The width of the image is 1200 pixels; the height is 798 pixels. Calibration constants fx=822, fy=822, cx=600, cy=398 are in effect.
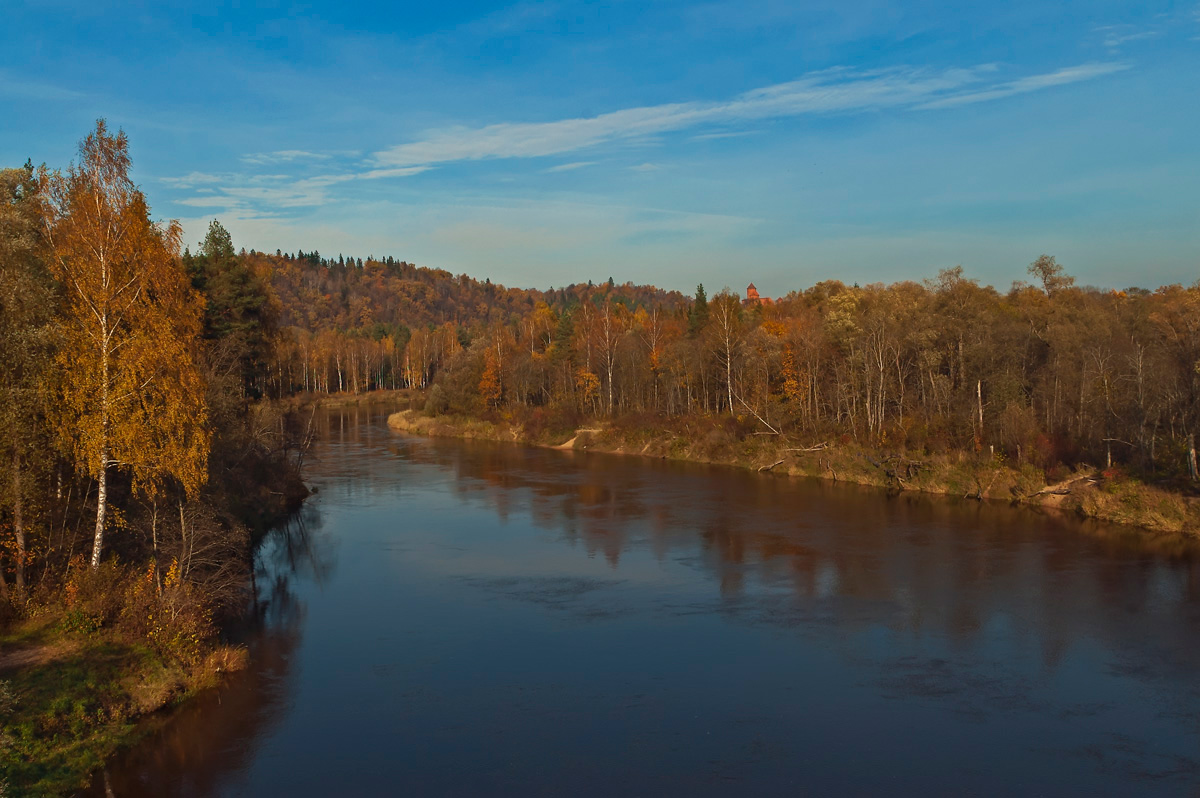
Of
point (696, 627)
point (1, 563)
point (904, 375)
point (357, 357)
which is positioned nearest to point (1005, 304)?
point (904, 375)

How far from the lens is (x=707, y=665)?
15883 mm

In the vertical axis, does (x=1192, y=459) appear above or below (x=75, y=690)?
above

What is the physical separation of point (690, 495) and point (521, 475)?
10492 mm

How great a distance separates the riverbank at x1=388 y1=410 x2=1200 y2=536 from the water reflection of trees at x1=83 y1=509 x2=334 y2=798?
2474 cm

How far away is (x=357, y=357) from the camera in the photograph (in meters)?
99.4

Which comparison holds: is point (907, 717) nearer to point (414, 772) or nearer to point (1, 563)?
point (414, 772)

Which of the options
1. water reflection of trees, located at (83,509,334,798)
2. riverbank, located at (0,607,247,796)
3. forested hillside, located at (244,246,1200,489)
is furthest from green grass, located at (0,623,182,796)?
forested hillside, located at (244,246,1200,489)

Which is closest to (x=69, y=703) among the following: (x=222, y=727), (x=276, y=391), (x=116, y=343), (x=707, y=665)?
(x=222, y=727)

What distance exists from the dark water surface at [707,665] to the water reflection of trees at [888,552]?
12cm

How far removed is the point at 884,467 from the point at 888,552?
12259 mm

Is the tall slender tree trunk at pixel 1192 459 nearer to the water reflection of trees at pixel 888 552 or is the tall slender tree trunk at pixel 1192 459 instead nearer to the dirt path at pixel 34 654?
the water reflection of trees at pixel 888 552

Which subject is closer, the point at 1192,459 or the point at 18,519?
the point at 18,519

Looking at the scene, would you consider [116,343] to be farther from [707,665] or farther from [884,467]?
[884,467]

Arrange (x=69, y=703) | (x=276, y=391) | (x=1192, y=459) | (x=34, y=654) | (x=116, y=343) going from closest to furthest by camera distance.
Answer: (x=69, y=703), (x=34, y=654), (x=116, y=343), (x=1192, y=459), (x=276, y=391)
